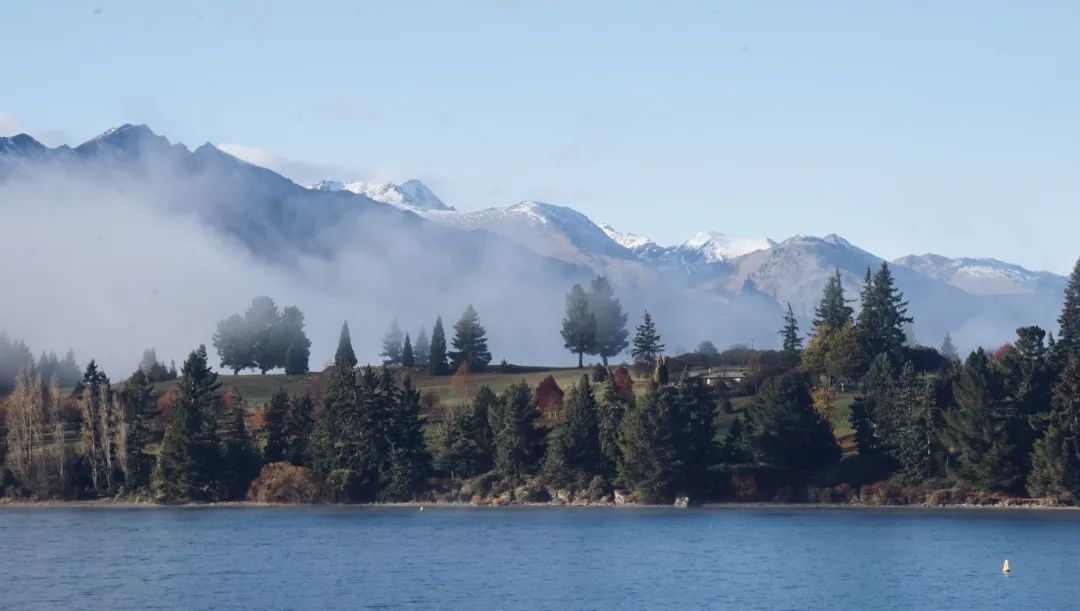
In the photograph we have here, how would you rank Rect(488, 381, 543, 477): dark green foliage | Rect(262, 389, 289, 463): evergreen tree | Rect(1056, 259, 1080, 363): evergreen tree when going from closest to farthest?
Rect(488, 381, 543, 477): dark green foliage < Rect(262, 389, 289, 463): evergreen tree < Rect(1056, 259, 1080, 363): evergreen tree

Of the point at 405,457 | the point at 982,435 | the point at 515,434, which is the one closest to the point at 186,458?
the point at 405,457

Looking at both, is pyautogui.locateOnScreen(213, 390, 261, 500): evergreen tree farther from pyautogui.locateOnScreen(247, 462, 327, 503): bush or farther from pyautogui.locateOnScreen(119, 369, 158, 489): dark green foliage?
pyautogui.locateOnScreen(119, 369, 158, 489): dark green foliage

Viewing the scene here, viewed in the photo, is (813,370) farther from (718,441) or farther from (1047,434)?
(1047,434)

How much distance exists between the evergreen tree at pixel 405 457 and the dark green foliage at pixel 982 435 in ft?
173

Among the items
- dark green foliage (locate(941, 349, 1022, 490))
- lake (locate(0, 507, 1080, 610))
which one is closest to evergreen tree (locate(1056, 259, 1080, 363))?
dark green foliage (locate(941, 349, 1022, 490))

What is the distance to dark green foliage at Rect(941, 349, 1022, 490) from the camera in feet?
465

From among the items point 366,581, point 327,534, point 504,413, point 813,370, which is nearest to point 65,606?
point 366,581

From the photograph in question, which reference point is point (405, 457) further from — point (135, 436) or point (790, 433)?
point (790, 433)

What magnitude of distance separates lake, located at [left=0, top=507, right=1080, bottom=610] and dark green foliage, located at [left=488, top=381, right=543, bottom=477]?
10232 mm

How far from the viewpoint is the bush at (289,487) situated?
16075 centimetres

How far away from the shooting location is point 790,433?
152500 millimetres

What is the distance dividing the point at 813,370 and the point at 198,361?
7486 centimetres

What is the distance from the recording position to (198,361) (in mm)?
172125

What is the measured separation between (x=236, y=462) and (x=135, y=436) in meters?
11.6
